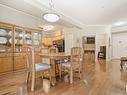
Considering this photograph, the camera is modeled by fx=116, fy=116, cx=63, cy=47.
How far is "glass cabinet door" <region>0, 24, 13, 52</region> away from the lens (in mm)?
4266

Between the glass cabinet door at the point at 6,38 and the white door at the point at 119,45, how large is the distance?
8484mm

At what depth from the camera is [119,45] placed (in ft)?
32.3

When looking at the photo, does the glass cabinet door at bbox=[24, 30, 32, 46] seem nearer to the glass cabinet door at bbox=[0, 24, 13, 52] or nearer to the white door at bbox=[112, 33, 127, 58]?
the glass cabinet door at bbox=[0, 24, 13, 52]

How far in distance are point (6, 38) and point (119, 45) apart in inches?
346

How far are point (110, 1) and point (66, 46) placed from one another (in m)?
4.81

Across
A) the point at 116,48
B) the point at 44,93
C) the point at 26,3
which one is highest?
the point at 26,3

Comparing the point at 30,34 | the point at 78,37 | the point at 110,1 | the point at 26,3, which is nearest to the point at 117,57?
the point at 78,37

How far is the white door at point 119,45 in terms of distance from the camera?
965 cm

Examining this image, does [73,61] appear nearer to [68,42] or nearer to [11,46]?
[11,46]

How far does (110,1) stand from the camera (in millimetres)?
4426

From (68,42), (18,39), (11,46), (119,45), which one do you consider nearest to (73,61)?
(11,46)

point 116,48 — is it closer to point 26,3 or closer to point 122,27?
point 122,27

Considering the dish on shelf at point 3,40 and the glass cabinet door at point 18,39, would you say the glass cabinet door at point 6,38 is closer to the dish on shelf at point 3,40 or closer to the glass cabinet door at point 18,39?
the dish on shelf at point 3,40

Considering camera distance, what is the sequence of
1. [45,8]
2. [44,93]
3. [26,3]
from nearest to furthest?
[44,93] < [26,3] < [45,8]
